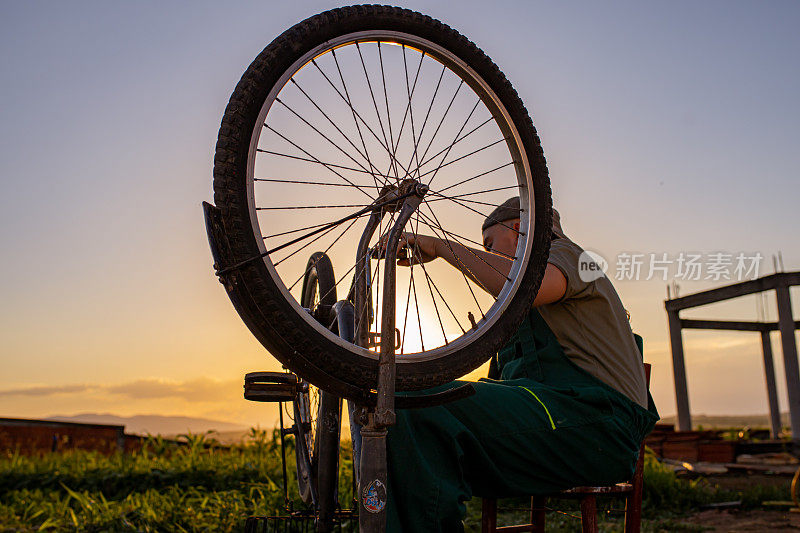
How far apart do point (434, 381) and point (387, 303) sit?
11.7 inches

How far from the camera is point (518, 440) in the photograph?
173 cm

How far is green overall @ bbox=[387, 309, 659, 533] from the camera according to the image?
153 cm

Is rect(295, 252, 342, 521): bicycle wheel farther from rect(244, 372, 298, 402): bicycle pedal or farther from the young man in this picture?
the young man

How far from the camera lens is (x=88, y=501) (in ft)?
14.1

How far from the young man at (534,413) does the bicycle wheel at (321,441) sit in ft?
1.13

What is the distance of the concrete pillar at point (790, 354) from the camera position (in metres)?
7.80

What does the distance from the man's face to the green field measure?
2012 millimetres

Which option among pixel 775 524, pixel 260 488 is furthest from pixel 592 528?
pixel 775 524

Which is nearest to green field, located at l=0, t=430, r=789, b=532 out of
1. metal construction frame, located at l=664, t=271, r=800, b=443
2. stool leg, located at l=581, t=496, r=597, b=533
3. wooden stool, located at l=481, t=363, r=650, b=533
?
wooden stool, located at l=481, t=363, r=650, b=533

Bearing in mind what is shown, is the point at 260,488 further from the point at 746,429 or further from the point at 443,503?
the point at 746,429

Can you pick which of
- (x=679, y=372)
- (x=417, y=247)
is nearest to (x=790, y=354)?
(x=679, y=372)

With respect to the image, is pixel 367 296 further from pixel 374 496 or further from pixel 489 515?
pixel 489 515

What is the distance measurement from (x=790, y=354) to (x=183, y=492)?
7.50 metres

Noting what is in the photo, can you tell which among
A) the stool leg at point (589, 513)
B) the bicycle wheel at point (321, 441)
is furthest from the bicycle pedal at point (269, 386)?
the stool leg at point (589, 513)
